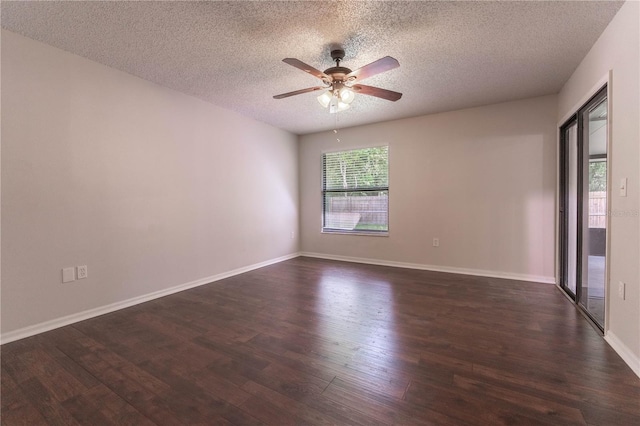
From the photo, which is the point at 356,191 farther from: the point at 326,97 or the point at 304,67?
the point at 304,67

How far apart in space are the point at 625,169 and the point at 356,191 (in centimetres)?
350

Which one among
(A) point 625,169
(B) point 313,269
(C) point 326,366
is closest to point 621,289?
(A) point 625,169

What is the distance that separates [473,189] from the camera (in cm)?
400

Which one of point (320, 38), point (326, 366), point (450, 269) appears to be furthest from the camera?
point (450, 269)

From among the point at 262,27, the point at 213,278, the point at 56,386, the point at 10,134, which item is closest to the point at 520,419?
the point at 56,386

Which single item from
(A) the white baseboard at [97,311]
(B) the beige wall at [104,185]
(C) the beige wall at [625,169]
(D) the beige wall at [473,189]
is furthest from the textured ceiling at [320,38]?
(A) the white baseboard at [97,311]

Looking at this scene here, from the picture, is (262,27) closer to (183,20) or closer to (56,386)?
(183,20)

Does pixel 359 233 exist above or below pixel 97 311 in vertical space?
above

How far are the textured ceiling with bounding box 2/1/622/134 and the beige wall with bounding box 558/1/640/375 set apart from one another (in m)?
0.22

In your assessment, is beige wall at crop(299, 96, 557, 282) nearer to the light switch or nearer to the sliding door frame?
the sliding door frame

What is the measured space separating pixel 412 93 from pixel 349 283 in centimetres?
258

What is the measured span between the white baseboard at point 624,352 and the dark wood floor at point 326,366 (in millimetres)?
42

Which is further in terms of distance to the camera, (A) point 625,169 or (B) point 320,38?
A: (B) point 320,38

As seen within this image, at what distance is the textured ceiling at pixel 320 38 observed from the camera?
77.0 inches
